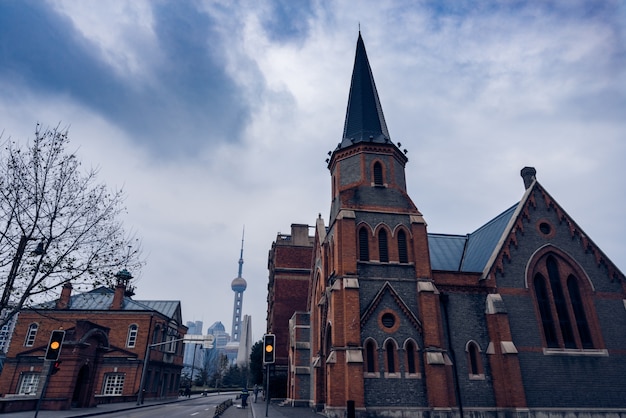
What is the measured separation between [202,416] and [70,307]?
2448 cm

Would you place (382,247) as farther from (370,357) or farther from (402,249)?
(370,357)

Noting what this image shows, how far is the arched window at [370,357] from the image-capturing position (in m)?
21.7

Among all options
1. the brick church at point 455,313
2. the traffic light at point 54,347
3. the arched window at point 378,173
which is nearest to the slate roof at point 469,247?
the brick church at point 455,313

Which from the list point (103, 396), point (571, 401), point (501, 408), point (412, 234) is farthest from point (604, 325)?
point (103, 396)

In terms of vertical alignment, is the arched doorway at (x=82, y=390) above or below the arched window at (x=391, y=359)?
below

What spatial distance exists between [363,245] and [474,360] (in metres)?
9.38

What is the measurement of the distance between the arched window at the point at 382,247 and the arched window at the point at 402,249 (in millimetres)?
865

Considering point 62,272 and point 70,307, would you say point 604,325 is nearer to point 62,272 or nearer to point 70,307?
point 62,272

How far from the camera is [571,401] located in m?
22.4

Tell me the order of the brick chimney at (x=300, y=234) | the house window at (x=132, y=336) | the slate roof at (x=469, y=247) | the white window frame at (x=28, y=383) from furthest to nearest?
the brick chimney at (x=300, y=234)
the house window at (x=132, y=336)
the white window frame at (x=28, y=383)
the slate roof at (x=469, y=247)

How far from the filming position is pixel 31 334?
40062mm

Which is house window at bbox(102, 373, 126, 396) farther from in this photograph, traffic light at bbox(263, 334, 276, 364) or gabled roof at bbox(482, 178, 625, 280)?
gabled roof at bbox(482, 178, 625, 280)

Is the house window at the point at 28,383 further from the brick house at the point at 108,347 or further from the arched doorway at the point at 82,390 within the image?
the arched doorway at the point at 82,390

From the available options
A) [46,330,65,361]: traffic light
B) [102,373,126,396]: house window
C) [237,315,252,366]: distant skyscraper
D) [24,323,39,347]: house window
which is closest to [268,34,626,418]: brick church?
[46,330,65,361]: traffic light
